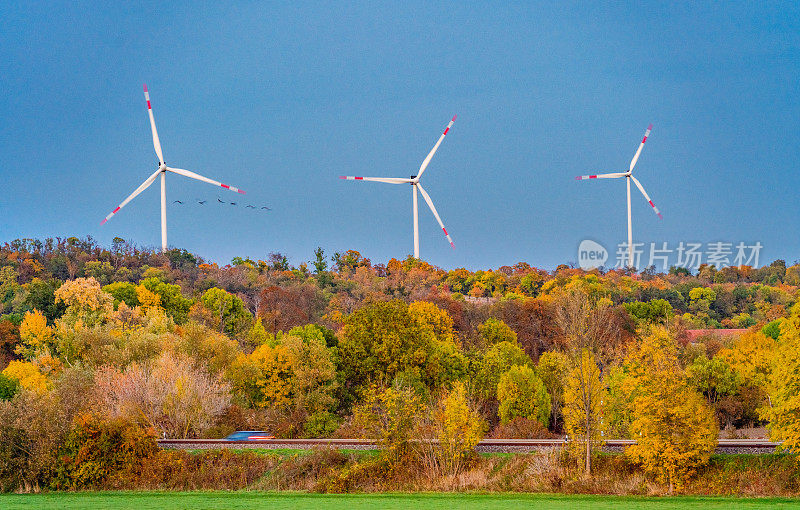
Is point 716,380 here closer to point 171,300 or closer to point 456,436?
Answer: point 456,436

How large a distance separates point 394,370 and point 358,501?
81.1 ft

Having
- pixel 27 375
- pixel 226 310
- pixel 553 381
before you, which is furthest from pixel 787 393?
pixel 226 310

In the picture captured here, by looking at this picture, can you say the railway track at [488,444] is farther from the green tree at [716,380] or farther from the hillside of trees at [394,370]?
the green tree at [716,380]

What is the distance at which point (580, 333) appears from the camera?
43.7m

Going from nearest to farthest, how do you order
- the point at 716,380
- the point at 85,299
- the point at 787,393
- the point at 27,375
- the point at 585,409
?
the point at 787,393 → the point at 585,409 → the point at 27,375 → the point at 716,380 → the point at 85,299

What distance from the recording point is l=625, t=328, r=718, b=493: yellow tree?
40812 mm

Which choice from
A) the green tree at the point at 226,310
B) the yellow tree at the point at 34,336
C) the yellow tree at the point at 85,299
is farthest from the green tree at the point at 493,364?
the yellow tree at the point at 85,299

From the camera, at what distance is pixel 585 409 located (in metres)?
43.8

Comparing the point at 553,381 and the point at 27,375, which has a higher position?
the point at 27,375

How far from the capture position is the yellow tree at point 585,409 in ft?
139

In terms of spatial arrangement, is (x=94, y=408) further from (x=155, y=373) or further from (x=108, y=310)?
(x=108, y=310)

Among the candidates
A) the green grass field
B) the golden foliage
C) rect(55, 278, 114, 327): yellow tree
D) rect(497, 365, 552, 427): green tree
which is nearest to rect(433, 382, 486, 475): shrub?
the green grass field

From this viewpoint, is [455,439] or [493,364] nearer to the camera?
[455,439]

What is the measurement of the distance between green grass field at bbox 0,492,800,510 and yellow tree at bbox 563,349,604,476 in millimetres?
3956
